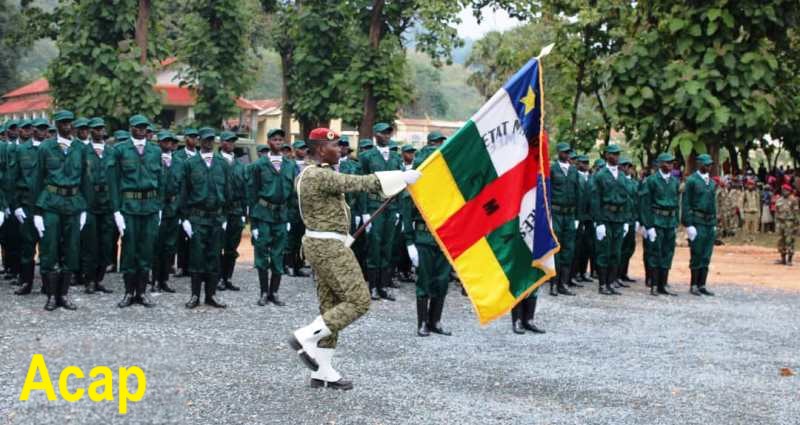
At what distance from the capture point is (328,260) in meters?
7.09

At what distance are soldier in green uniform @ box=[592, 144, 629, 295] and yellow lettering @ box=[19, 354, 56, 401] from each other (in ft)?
27.2

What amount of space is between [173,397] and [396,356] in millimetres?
2380

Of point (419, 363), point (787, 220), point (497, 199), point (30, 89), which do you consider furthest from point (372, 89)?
point (30, 89)

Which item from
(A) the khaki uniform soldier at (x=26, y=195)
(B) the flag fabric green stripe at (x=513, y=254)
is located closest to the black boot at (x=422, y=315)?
(B) the flag fabric green stripe at (x=513, y=254)

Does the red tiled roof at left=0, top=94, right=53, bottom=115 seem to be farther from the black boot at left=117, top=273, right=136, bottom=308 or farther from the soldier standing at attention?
the black boot at left=117, top=273, right=136, bottom=308

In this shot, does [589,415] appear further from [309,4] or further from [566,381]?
[309,4]

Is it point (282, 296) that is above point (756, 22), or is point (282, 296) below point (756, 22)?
below

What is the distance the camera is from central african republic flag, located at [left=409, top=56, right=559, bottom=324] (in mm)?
7445

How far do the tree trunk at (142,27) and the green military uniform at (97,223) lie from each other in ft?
25.4

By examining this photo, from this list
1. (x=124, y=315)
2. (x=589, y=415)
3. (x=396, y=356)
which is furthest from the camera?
(x=124, y=315)

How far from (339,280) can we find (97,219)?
5.91 m

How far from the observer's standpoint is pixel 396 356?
27.7 feet

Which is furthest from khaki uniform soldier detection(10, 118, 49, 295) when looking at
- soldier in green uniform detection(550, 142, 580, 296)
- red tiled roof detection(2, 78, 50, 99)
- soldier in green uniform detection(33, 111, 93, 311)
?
red tiled roof detection(2, 78, 50, 99)

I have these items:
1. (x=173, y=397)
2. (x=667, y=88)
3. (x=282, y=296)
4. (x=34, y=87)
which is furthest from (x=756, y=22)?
(x=34, y=87)
